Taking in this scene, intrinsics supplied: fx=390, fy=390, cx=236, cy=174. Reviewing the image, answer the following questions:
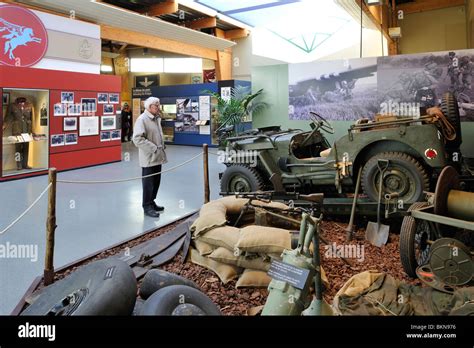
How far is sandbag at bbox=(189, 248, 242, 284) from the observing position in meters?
3.07

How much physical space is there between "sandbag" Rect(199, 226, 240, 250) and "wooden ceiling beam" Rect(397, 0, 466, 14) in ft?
36.0

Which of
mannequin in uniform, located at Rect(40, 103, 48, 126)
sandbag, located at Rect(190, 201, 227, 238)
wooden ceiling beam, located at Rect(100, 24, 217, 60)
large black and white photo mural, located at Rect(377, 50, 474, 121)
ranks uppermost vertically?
wooden ceiling beam, located at Rect(100, 24, 217, 60)

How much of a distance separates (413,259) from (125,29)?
953 centimetres

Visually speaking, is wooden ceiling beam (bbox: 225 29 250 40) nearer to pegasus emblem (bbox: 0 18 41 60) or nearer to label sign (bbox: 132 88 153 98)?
label sign (bbox: 132 88 153 98)

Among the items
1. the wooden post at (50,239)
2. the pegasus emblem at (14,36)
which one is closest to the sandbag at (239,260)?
the wooden post at (50,239)

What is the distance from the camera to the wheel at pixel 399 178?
402 cm

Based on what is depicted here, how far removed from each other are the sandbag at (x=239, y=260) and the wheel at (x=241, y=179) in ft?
6.44

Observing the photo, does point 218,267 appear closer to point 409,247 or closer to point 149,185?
point 409,247

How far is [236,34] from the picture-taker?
48.3 ft

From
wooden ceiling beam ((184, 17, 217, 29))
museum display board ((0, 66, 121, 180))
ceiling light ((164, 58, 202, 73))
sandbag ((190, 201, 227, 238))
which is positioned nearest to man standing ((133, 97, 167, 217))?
sandbag ((190, 201, 227, 238))

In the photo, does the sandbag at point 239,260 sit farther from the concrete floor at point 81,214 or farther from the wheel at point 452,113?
the wheel at point 452,113

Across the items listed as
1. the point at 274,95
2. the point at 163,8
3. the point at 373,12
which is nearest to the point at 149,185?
the point at 274,95

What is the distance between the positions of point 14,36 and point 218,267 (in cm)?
669
